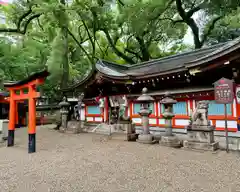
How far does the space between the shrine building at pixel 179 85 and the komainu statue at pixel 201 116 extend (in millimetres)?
1272

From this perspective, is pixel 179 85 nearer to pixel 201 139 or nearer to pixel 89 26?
pixel 201 139

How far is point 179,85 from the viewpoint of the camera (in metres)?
8.73

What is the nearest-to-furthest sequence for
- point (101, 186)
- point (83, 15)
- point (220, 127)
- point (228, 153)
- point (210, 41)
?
point (101, 186) < point (228, 153) < point (220, 127) < point (83, 15) < point (210, 41)

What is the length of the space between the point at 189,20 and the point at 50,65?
13.7 m

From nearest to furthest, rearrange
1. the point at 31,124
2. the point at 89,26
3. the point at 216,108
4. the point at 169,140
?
the point at 31,124, the point at 169,140, the point at 216,108, the point at 89,26

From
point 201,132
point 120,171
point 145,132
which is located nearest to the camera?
point 120,171

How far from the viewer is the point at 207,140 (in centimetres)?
628

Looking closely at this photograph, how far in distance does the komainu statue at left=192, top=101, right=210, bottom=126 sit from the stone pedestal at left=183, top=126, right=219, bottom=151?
0.19m

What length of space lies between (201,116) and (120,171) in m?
3.91

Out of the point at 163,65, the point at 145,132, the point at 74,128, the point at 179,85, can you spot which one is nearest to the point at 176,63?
the point at 163,65

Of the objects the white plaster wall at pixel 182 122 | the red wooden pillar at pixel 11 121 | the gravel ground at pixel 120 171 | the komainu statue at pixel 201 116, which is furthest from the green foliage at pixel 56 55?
the komainu statue at pixel 201 116

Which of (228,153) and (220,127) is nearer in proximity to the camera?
(228,153)

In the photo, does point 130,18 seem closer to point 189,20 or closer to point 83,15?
point 83,15

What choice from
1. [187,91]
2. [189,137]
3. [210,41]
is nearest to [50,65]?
[187,91]
